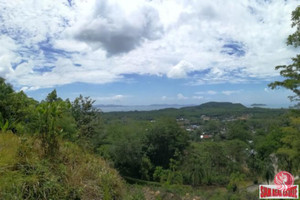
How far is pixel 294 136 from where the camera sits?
309 inches

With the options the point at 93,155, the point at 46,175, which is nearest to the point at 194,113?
the point at 93,155

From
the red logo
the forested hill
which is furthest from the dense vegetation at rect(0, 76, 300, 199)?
the forested hill

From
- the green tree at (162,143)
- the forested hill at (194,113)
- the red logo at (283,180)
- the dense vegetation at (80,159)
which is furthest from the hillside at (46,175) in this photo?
the forested hill at (194,113)

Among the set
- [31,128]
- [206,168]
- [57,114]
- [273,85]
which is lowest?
[206,168]

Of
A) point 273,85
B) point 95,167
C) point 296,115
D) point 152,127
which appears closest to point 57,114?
point 95,167

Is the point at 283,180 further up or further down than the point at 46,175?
further down

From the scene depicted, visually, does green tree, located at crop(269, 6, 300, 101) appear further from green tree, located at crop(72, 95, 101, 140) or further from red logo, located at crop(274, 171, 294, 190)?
green tree, located at crop(72, 95, 101, 140)

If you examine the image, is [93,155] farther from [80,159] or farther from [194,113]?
[194,113]

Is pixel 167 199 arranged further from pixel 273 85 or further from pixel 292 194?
pixel 273 85

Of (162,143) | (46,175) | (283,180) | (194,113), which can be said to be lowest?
(162,143)

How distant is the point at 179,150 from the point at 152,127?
13.3ft

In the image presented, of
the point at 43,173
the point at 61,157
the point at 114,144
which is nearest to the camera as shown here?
the point at 43,173

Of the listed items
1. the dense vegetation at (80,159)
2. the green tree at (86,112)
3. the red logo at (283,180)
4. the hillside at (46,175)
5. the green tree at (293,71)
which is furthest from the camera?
the green tree at (86,112)

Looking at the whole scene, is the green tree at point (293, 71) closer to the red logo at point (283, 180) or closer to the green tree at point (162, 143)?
the red logo at point (283, 180)
